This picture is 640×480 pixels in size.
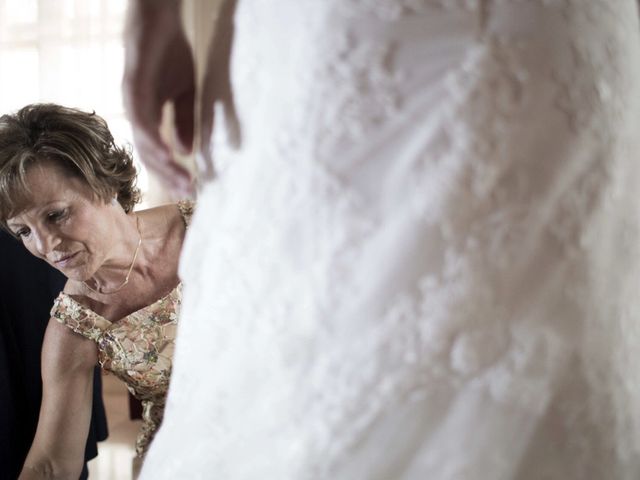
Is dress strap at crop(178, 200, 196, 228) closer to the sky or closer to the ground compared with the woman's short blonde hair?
closer to the sky

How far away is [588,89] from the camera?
23.9 inches

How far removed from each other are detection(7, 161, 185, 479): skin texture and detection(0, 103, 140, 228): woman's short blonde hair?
2 centimetres

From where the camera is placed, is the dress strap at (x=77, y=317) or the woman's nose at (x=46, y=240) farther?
the dress strap at (x=77, y=317)

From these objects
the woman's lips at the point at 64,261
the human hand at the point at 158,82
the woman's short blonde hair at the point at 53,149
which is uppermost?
the woman's short blonde hair at the point at 53,149

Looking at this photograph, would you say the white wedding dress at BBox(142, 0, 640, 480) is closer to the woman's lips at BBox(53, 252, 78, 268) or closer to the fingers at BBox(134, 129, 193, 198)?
the fingers at BBox(134, 129, 193, 198)

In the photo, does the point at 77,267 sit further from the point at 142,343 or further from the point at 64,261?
the point at 142,343

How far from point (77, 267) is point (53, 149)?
238mm

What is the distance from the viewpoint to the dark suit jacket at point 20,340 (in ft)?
4.89

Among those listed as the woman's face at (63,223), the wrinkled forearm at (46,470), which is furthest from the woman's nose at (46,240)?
the wrinkled forearm at (46,470)

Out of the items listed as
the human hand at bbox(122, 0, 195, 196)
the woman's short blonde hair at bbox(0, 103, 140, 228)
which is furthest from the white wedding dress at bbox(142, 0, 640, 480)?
the woman's short blonde hair at bbox(0, 103, 140, 228)

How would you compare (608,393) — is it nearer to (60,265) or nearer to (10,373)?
(60,265)

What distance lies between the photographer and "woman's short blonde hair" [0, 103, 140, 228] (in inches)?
52.0

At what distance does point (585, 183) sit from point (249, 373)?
0.32 meters

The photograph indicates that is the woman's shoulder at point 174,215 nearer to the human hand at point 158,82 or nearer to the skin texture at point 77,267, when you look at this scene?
the skin texture at point 77,267
